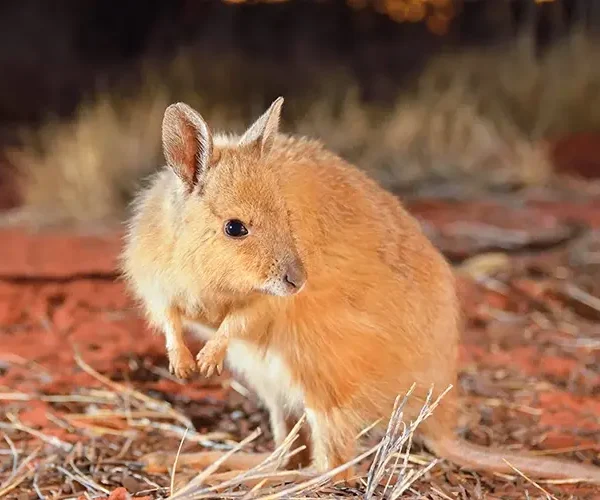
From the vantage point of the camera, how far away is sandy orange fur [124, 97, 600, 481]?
8.77 feet

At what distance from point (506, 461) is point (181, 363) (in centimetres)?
119

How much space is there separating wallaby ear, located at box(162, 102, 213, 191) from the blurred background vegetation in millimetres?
4458

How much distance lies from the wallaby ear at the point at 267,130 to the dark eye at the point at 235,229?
28 centimetres

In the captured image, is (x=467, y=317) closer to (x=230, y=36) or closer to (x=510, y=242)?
(x=510, y=242)

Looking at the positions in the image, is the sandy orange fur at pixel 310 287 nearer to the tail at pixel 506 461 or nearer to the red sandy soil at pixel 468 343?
the tail at pixel 506 461

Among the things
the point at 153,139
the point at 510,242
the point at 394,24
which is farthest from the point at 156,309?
the point at 394,24

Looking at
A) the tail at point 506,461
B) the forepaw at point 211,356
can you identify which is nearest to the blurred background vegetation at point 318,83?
the tail at point 506,461

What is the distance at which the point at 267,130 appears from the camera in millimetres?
2764

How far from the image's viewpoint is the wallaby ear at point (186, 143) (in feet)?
8.56

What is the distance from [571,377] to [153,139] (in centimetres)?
455

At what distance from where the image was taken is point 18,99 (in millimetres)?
8922

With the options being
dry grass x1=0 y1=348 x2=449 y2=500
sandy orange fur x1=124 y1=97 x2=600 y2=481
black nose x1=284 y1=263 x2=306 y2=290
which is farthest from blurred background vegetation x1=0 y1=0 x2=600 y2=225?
black nose x1=284 y1=263 x2=306 y2=290

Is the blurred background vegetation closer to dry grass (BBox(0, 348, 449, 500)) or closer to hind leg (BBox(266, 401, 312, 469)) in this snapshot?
dry grass (BBox(0, 348, 449, 500))

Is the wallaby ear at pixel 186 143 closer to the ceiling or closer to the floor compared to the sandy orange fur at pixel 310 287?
closer to the ceiling
